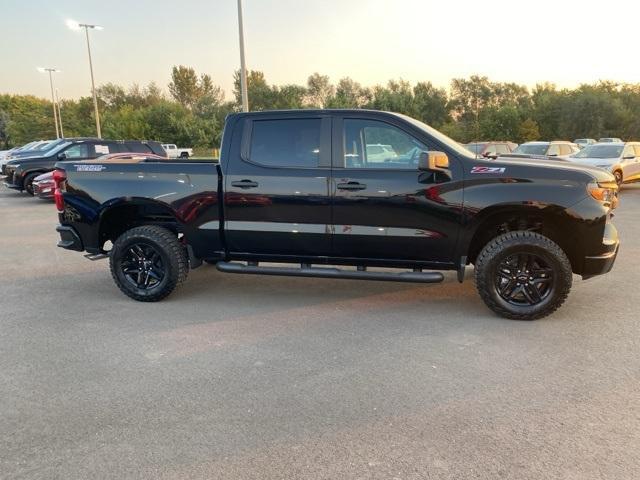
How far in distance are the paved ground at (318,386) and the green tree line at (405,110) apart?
52.3m

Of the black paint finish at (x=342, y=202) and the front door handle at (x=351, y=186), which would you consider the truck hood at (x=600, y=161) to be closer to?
the black paint finish at (x=342, y=202)

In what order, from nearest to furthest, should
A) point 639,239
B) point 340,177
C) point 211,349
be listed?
point 211,349
point 340,177
point 639,239

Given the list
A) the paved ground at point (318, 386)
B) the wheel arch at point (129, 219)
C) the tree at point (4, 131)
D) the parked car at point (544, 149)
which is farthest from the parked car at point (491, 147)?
the tree at point (4, 131)

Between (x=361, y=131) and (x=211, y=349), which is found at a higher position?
(x=361, y=131)

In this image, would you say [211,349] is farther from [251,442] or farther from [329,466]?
[329,466]

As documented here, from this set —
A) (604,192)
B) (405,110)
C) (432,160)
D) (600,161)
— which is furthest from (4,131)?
(604,192)

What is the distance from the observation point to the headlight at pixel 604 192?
14.8ft

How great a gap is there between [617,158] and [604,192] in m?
13.8

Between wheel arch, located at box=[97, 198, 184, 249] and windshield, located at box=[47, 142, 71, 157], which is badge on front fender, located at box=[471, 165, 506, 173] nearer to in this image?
wheel arch, located at box=[97, 198, 184, 249]

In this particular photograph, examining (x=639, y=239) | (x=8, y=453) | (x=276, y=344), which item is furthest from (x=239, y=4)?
(x=8, y=453)

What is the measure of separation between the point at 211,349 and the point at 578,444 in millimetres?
2722

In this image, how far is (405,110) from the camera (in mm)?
57531

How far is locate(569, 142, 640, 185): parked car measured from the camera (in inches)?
635

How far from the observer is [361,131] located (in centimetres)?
495
